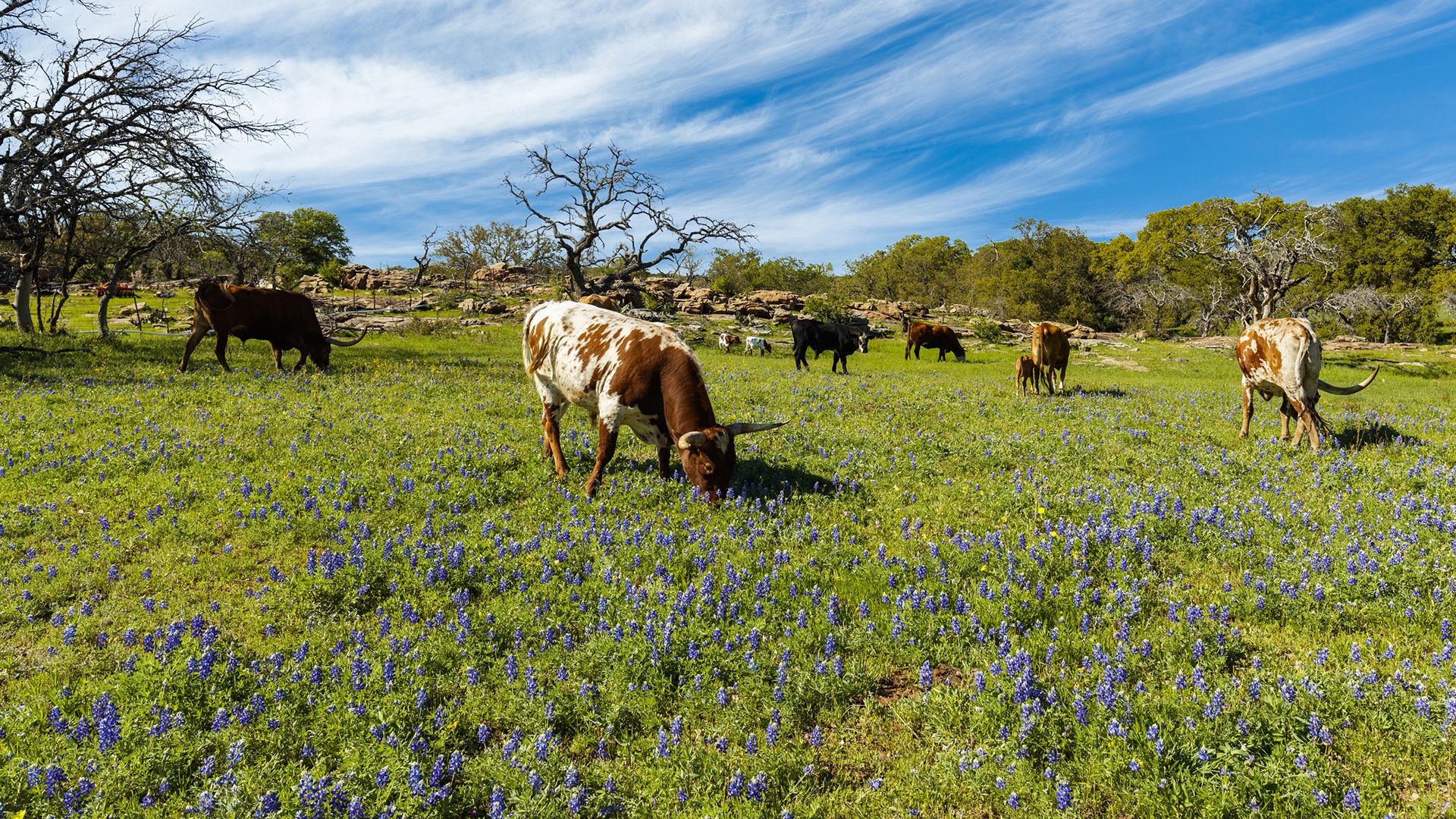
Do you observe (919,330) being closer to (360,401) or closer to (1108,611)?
(360,401)

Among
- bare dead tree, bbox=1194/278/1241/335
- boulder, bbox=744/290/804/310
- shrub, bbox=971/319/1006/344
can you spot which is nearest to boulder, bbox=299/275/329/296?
boulder, bbox=744/290/804/310

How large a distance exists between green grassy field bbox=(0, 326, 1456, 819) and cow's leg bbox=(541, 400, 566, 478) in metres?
0.34

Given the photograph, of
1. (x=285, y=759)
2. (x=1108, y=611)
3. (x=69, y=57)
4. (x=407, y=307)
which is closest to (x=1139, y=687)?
(x=1108, y=611)

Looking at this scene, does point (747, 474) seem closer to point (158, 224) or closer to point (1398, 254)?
point (158, 224)

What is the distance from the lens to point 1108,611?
557cm

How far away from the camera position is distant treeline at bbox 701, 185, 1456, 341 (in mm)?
48375

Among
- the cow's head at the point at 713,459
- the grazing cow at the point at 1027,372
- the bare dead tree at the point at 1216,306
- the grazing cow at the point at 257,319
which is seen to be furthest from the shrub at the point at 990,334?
the cow's head at the point at 713,459

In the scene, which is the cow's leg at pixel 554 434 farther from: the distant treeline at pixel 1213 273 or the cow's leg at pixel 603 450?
the distant treeline at pixel 1213 273

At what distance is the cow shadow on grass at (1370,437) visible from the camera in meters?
11.6

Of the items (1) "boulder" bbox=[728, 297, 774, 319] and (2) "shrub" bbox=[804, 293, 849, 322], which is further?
(1) "boulder" bbox=[728, 297, 774, 319]

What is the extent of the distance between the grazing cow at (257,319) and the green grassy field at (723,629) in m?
7.53

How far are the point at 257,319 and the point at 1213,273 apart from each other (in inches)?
3691

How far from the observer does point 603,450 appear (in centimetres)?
900

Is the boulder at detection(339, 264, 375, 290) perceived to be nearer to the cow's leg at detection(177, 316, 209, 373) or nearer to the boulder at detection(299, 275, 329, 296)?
the boulder at detection(299, 275, 329, 296)
